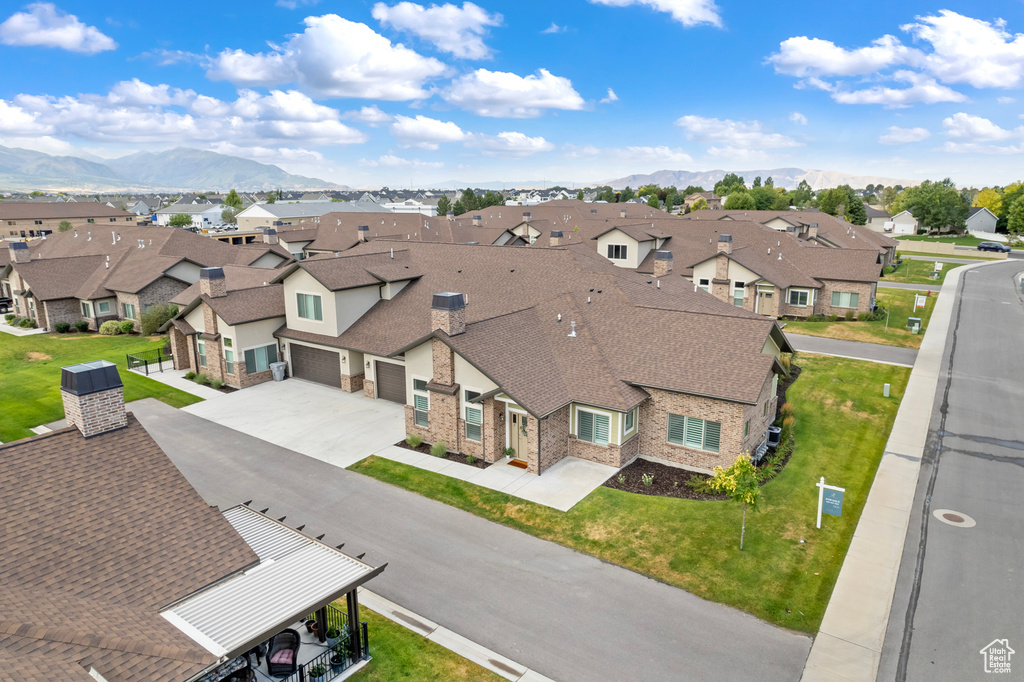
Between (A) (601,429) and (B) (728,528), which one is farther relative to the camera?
(A) (601,429)

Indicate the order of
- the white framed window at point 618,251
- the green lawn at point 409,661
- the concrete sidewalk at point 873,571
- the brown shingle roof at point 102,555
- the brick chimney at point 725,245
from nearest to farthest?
the brown shingle roof at point 102,555, the green lawn at point 409,661, the concrete sidewalk at point 873,571, the brick chimney at point 725,245, the white framed window at point 618,251

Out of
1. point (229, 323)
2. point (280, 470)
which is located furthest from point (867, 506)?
point (229, 323)

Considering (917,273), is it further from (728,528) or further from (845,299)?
(728,528)

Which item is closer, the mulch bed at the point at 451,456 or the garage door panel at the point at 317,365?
the mulch bed at the point at 451,456

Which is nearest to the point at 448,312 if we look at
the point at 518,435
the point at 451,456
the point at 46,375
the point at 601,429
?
the point at 518,435

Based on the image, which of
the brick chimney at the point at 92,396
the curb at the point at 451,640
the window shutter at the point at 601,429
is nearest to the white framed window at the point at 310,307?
the window shutter at the point at 601,429

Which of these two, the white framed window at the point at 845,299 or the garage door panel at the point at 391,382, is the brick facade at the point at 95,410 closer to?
the garage door panel at the point at 391,382
